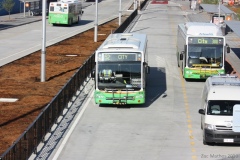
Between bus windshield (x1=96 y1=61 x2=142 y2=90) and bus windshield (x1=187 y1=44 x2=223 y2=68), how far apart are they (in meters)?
8.24

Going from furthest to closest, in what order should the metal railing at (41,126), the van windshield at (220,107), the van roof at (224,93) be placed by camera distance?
the van roof at (224,93), the van windshield at (220,107), the metal railing at (41,126)

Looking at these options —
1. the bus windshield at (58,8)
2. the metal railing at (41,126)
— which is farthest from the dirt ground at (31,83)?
the bus windshield at (58,8)

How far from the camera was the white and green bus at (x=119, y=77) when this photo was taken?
1240 inches

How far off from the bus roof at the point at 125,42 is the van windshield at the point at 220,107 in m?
7.71

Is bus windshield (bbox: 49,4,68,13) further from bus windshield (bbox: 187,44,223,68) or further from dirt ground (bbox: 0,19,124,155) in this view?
bus windshield (bbox: 187,44,223,68)

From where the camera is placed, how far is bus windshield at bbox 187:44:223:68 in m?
38.6

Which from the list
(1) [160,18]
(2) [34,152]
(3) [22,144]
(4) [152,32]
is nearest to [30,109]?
(2) [34,152]

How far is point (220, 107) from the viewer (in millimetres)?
25344

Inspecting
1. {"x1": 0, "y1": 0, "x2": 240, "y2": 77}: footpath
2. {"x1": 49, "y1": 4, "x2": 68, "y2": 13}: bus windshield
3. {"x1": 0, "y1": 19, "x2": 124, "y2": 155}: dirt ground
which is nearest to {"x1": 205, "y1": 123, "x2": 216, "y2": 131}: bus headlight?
{"x1": 0, "y1": 19, "x2": 124, "y2": 155}: dirt ground

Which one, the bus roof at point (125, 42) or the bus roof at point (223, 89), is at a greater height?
the bus roof at point (125, 42)

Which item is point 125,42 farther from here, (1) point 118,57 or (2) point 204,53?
(2) point 204,53

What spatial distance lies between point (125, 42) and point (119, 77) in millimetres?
2585

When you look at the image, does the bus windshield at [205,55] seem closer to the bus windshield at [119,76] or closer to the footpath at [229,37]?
the footpath at [229,37]

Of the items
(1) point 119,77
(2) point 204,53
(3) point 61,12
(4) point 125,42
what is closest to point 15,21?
(3) point 61,12
